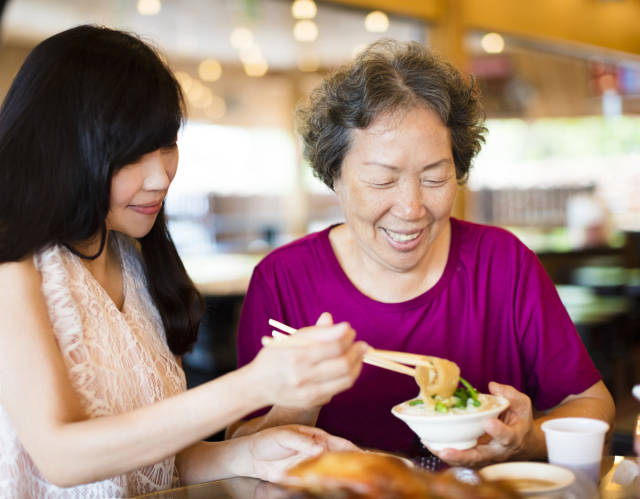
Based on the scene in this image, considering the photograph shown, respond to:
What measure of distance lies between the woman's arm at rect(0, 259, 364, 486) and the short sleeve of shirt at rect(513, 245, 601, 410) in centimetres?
79

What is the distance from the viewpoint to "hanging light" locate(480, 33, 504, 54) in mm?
6448

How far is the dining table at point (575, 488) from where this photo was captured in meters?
1.05

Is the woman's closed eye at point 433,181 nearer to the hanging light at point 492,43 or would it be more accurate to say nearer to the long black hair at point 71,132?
the long black hair at point 71,132

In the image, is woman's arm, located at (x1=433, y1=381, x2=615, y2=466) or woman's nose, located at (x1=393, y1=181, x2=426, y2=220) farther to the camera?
woman's nose, located at (x1=393, y1=181, x2=426, y2=220)

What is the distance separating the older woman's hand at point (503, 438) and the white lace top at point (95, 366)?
0.57 metres

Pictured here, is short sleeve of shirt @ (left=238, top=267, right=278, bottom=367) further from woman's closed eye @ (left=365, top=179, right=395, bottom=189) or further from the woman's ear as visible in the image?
woman's closed eye @ (left=365, top=179, right=395, bottom=189)

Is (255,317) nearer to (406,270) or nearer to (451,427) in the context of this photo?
(406,270)

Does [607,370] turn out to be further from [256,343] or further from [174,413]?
[174,413]

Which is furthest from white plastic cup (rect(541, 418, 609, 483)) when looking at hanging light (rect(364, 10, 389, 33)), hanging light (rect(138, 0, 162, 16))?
hanging light (rect(138, 0, 162, 16))

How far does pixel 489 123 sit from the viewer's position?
4168 millimetres

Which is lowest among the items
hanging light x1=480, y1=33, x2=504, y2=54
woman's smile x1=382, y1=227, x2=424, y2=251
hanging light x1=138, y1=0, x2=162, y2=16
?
woman's smile x1=382, y1=227, x2=424, y2=251

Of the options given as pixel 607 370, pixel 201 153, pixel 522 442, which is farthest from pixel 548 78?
pixel 522 442

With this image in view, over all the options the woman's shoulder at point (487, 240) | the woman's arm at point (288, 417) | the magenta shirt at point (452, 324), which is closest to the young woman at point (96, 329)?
the woman's arm at point (288, 417)

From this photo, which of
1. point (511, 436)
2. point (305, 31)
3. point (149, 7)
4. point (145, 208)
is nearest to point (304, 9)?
point (149, 7)
